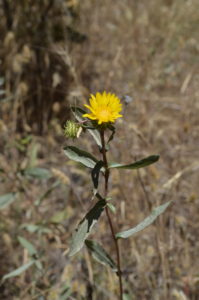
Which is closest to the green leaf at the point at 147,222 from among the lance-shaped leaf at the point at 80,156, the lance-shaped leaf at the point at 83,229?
the lance-shaped leaf at the point at 83,229

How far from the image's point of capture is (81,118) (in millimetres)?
1138

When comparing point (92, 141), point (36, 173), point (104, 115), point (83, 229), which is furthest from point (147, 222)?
point (92, 141)

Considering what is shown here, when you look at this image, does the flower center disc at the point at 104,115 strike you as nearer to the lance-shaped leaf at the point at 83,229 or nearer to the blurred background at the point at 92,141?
the lance-shaped leaf at the point at 83,229

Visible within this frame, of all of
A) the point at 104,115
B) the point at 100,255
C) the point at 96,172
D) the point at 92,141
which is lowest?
the point at 100,255

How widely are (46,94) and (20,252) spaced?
1273mm

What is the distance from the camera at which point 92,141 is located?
8.61ft

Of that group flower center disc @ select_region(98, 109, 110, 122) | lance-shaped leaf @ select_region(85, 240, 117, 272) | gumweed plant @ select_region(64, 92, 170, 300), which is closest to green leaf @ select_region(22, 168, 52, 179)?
lance-shaped leaf @ select_region(85, 240, 117, 272)

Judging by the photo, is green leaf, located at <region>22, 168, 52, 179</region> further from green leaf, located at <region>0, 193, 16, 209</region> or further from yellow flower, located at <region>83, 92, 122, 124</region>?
yellow flower, located at <region>83, 92, 122, 124</region>

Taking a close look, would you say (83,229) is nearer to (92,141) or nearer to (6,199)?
(6,199)

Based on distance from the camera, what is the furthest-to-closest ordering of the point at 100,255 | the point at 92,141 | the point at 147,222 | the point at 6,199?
the point at 92,141 → the point at 6,199 → the point at 100,255 → the point at 147,222

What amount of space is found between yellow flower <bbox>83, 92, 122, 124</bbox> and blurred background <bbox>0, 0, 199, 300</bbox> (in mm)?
358

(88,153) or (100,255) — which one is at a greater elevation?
(88,153)

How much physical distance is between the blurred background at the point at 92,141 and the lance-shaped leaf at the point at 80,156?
0.35 meters

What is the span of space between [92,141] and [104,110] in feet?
5.12
